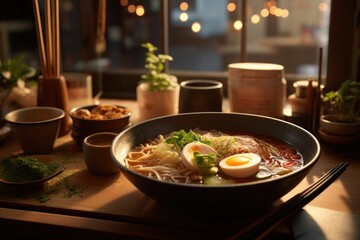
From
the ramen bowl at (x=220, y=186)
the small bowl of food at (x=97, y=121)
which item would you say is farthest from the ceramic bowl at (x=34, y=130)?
the ramen bowl at (x=220, y=186)

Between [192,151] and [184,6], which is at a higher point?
[184,6]

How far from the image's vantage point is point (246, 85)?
6.16ft

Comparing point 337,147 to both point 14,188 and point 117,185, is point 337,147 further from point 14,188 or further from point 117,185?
point 14,188

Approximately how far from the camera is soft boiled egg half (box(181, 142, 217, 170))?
1.27 meters

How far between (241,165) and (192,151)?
0.53 ft

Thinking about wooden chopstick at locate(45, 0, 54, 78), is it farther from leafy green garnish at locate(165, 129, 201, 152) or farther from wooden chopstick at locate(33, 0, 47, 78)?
leafy green garnish at locate(165, 129, 201, 152)

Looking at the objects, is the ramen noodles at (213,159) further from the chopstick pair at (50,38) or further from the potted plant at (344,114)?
the chopstick pair at (50,38)

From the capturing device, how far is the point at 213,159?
1257mm

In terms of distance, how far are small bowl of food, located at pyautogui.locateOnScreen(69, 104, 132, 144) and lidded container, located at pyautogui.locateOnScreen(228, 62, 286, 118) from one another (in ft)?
1.69

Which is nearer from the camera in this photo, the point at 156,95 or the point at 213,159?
the point at 213,159

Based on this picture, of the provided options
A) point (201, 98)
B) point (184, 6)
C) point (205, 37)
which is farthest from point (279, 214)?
point (205, 37)

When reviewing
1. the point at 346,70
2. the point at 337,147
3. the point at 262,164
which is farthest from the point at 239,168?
the point at 346,70

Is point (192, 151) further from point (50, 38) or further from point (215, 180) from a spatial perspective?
point (50, 38)

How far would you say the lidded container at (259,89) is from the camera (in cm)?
186
